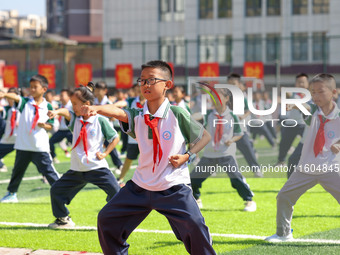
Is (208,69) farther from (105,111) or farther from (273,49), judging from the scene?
(105,111)

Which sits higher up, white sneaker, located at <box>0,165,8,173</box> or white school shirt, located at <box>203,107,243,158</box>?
white school shirt, located at <box>203,107,243,158</box>

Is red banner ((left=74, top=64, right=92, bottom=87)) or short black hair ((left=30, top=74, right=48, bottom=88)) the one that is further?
red banner ((left=74, top=64, right=92, bottom=87))

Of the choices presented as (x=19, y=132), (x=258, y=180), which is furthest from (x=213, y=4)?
(x=19, y=132)

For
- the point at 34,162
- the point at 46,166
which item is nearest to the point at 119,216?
the point at 46,166

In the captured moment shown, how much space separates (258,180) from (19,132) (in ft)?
16.2

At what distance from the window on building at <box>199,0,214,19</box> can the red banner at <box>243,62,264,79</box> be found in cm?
2130

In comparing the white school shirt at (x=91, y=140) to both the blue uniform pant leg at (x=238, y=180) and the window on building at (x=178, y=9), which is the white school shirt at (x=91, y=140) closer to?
Result: the blue uniform pant leg at (x=238, y=180)

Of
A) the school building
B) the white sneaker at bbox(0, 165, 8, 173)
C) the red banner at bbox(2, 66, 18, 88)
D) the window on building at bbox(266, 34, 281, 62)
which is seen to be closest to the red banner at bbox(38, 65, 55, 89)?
the red banner at bbox(2, 66, 18, 88)

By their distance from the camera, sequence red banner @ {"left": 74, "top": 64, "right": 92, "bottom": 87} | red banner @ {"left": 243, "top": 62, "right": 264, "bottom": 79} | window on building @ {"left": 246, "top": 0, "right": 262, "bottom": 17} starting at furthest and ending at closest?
window on building @ {"left": 246, "top": 0, "right": 262, "bottom": 17} < red banner @ {"left": 74, "top": 64, "right": 92, "bottom": 87} < red banner @ {"left": 243, "top": 62, "right": 264, "bottom": 79}

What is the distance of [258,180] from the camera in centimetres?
1290

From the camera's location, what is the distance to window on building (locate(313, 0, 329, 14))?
149ft

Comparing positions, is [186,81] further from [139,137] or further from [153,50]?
[139,137]

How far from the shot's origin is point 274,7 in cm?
4638

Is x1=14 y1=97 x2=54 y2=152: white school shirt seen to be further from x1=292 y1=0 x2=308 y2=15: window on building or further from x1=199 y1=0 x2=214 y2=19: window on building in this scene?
x1=199 y1=0 x2=214 y2=19: window on building
